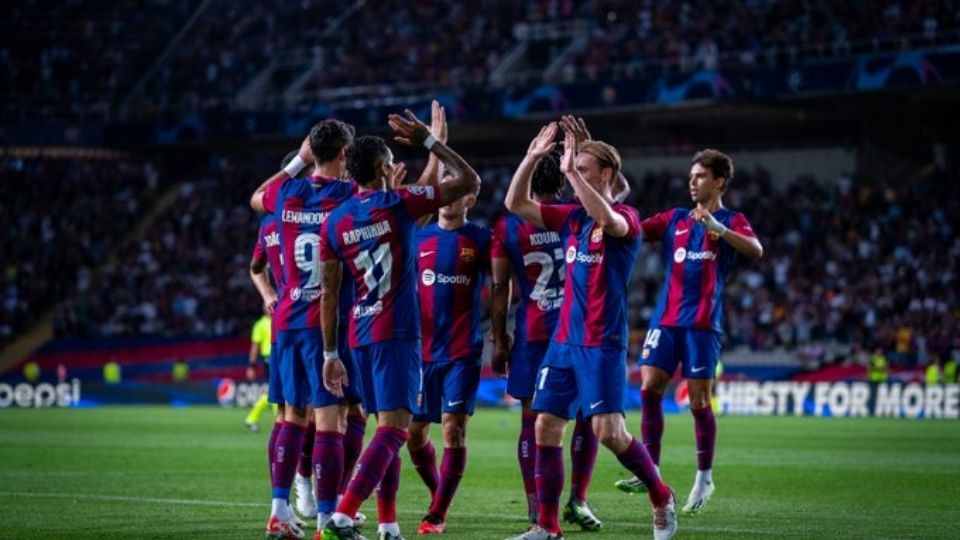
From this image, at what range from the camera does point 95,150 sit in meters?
56.3

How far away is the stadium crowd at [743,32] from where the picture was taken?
132ft

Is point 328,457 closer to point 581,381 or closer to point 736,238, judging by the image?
point 581,381

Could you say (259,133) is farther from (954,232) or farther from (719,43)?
(954,232)

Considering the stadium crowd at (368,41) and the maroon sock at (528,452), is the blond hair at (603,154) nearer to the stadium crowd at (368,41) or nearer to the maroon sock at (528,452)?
the maroon sock at (528,452)

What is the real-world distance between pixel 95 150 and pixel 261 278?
4427cm

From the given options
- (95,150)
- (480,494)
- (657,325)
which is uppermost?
(95,150)

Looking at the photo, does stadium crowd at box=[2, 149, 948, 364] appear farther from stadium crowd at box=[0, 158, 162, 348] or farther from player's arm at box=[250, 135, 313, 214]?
player's arm at box=[250, 135, 313, 214]

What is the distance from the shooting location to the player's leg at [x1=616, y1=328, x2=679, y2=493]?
13.9 m

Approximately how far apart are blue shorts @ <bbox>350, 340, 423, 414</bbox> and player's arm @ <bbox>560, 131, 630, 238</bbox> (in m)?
1.41

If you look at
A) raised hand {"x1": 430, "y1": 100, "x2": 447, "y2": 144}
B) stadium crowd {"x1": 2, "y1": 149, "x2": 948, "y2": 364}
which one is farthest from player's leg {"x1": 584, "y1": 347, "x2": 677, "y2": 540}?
stadium crowd {"x1": 2, "y1": 149, "x2": 948, "y2": 364}

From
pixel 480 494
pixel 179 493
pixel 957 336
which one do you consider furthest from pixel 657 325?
pixel 957 336

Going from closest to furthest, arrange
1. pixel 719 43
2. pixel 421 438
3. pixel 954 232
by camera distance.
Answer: pixel 421 438 < pixel 954 232 < pixel 719 43

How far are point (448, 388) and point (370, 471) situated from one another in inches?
75.9

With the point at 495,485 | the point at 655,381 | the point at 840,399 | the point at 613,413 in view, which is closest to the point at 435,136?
the point at 613,413
